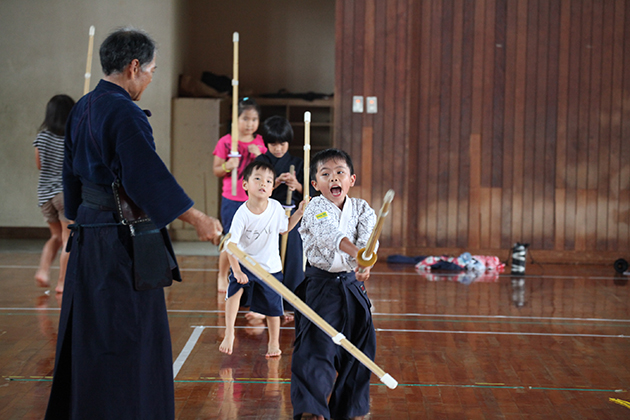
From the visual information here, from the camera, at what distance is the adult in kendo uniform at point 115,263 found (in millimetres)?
2088

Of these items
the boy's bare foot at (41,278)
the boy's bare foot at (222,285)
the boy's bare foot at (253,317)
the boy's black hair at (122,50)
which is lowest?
the boy's bare foot at (253,317)

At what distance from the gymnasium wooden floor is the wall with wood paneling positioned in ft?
4.67

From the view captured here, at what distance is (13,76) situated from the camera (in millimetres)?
8305

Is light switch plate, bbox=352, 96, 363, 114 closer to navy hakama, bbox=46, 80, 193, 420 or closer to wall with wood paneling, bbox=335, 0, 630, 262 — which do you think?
wall with wood paneling, bbox=335, 0, 630, 262

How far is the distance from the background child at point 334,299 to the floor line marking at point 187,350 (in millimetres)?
939

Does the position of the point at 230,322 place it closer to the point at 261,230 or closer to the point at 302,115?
the point at 261,230

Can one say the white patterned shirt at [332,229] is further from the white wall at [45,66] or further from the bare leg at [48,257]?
the white wall at [45,66]

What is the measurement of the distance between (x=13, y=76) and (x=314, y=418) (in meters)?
7.33

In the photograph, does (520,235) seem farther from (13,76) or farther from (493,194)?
(13,76)

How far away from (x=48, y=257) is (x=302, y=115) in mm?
5492

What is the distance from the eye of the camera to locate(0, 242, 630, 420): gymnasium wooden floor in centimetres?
295

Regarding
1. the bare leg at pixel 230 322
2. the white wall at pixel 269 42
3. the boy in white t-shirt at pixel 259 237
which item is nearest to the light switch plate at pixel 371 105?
the white wall at pixel 269 42

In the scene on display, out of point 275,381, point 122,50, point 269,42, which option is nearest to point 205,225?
point 122,50

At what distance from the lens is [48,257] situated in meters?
5.09
